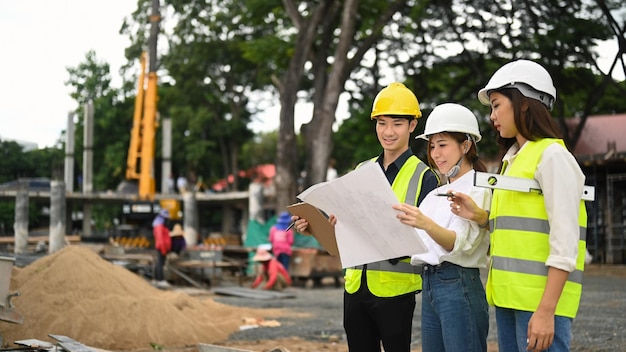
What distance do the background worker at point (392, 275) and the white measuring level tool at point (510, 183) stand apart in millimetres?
734

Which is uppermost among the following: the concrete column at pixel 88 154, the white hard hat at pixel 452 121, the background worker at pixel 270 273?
the concrete column at pixel 88 154

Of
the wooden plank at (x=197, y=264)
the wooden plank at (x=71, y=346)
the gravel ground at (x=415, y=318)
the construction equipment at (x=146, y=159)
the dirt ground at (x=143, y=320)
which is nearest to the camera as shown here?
the wooden plank at (x=71, y=346)

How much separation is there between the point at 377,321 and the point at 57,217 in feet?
63.6

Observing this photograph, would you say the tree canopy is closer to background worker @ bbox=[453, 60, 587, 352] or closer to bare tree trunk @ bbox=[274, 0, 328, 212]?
bare tree trunk @ bbox=[274, 0, 328, 212]

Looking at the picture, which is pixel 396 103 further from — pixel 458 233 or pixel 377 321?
pixel 377 321

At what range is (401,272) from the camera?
3.77m

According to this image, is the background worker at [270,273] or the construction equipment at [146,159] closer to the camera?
the background worker at [270,273]

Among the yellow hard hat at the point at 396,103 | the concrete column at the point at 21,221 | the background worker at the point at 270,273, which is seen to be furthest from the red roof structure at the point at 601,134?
the yellow hard hat at the point at 396,103

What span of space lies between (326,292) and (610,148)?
11.1 metres

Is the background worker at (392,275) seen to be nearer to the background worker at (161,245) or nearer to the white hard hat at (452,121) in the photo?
the white hard hat at (452,121)

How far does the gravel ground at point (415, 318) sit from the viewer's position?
8.33 metres

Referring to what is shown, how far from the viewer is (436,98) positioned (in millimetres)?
26781

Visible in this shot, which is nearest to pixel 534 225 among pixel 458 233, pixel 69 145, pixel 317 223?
pixel 458 233

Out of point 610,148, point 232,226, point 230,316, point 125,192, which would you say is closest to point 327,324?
point 230,316
